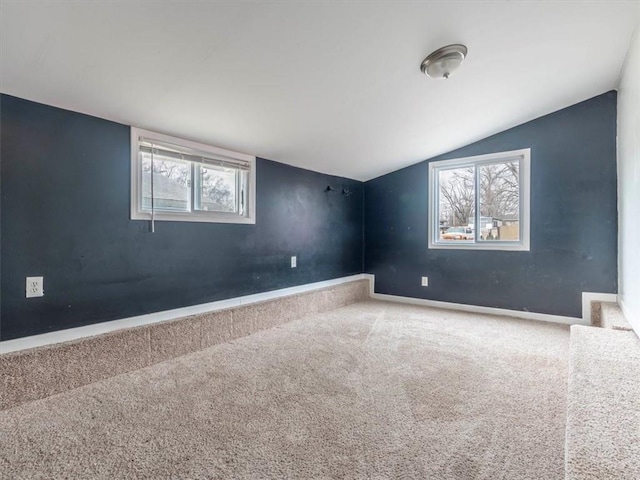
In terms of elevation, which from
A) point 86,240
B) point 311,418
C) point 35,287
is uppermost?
point 86,240

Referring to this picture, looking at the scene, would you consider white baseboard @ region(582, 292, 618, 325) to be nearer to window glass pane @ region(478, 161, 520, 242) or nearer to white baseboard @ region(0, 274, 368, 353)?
window glass pane @ region(478, 161, 520, 242)

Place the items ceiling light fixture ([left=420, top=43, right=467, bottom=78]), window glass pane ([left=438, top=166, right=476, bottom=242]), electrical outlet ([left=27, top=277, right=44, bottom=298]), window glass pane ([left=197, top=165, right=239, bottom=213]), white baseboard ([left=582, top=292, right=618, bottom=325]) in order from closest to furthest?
electrical outlet ([left=27, top=277, right=44, bottom=298]) < ceiling light fixture ([left=420, top=43, right=467, bottom=78]) < window glass pane ([left=197, top=165, right=239, bottom=213]) < white baseboard ([left=582, top=292, right=618, bottom=325]) < window glass pane ([left=438, top=166, right=476, bottom=242])

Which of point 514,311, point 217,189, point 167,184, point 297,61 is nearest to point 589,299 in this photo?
point 514,311

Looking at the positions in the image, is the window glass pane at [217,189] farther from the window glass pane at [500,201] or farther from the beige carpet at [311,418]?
the window glass pane at [500,201]

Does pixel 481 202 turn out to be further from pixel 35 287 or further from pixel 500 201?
pixel 35 287

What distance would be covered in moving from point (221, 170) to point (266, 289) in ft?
4.27

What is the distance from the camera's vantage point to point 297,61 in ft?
6.13

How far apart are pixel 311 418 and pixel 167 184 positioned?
204 cm

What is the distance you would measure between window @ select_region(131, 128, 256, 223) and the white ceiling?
14cm

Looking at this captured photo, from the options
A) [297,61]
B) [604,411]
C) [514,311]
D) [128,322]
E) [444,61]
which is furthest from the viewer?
[514,311]

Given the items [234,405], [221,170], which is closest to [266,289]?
[221,170]

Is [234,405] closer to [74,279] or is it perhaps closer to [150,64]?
[74,279]

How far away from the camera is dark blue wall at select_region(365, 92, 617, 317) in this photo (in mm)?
3113

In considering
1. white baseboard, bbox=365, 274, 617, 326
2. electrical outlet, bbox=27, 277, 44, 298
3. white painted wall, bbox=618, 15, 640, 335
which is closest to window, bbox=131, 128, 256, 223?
electrical outlet, bbox=27, 277, 44, 298
